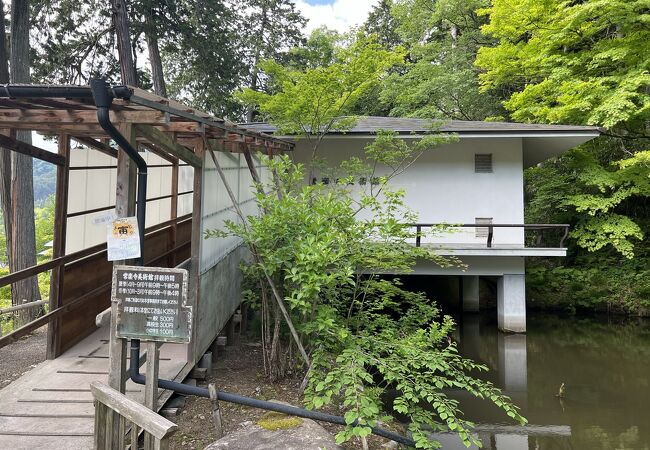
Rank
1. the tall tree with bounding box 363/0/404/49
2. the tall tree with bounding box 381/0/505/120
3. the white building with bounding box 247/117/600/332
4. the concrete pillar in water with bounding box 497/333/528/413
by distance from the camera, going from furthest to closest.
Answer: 1. the tall tree with bounding box 363/0/404/49
2. the tall tree with bounding box 381/0/505/120
3. the white building with bounding box 247/117/600/332
4. the concrete pillar in water with bounding box 497/333/528/413

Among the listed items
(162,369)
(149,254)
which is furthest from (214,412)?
(149,254)

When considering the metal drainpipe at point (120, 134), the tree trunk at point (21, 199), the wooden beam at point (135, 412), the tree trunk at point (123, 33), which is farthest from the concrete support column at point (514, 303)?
the tree trunk at point (123, 33)

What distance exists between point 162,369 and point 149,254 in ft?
8.73

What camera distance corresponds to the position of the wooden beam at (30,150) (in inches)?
162

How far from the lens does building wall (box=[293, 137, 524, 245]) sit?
10359 mm

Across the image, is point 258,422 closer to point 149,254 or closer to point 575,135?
point 149,254

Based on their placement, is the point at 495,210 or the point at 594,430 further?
the point at 495,210

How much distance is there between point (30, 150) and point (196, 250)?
1.97 metres

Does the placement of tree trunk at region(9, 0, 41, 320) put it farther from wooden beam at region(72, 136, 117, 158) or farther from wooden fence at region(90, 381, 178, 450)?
wooden fence at region(90, 381, 178, 450)

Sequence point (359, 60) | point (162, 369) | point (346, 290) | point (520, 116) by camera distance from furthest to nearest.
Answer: point (520, 116) < point (359, 60) < point (346, 290) < point (162, 369)

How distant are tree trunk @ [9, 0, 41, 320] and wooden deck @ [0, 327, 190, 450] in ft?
14.4

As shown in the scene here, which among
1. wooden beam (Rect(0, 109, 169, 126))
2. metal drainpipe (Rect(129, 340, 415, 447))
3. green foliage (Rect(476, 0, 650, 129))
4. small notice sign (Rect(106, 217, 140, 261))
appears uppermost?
green foliage (Rect(476, 0, 650, 129))

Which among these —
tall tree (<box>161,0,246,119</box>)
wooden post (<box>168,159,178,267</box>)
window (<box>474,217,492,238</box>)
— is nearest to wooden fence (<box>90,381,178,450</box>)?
wooden post (<box>168,159,178,267</box>)

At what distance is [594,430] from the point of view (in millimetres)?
5355
